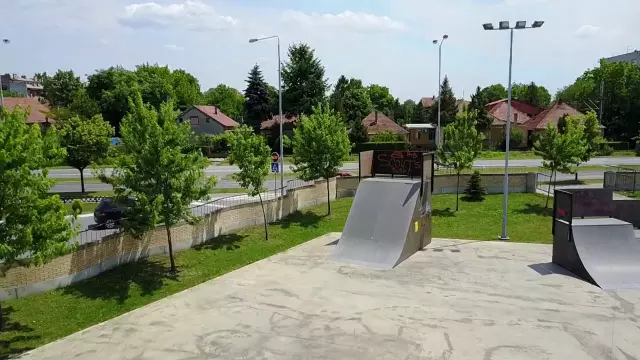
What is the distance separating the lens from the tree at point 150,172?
621 inches

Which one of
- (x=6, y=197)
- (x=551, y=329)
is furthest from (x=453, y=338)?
(x=6, y=197)

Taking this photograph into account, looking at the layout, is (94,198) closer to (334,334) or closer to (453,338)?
(334,334)

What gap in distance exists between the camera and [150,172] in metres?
15.9

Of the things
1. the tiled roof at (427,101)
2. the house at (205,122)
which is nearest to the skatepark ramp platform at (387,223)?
the house at (205,122)

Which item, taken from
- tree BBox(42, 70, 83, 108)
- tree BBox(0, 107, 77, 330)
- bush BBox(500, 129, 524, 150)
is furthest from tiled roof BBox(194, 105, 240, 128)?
tree BBox(0, 107, 77, 330)

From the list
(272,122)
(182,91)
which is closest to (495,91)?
(182,91)

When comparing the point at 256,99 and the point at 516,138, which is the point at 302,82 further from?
the point at 516,138

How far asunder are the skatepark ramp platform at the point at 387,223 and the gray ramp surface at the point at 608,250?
5641mm

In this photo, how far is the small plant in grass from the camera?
30.9m

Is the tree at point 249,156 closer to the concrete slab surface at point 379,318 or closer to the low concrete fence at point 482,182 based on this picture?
the concrete slab surface at point 379,318

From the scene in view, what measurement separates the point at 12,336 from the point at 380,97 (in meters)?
122

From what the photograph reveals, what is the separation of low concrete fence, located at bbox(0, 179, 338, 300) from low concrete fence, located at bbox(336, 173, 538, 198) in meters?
6.11

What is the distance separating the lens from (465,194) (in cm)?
3172

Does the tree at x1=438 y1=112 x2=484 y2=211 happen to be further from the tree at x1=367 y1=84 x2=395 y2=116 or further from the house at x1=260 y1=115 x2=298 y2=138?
the tree at x1=367 y1=84 x2=395 y2=116
